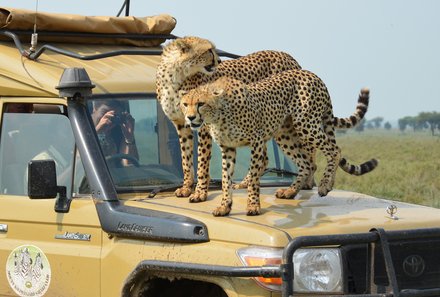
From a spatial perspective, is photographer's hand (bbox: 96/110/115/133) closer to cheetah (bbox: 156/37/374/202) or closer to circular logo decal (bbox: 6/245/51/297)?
cheetah (bbox: 156/37/374/202)

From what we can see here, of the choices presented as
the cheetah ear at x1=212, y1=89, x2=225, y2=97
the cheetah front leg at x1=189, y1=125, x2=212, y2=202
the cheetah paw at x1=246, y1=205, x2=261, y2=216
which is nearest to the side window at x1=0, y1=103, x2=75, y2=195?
the cheetah front leg at x1=189, y1=125, x2=212, y2=202

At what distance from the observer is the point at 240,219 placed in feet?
16.8

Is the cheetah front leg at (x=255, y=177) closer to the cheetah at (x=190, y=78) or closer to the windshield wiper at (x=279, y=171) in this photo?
the cheetah at (x=190, y=78)

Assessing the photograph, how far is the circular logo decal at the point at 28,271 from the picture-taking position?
5.57m

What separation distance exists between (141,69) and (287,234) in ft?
6.25

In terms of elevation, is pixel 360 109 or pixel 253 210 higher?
pixel 360 109

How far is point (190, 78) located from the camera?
5684 millimetres

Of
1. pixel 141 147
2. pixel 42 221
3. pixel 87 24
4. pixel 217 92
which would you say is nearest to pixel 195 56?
pixel 217 92

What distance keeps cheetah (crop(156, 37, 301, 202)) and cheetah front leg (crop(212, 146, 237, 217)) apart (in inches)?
8.4

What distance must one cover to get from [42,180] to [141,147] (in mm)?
774

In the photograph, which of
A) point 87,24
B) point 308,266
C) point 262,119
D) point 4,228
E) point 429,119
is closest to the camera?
point 308,266

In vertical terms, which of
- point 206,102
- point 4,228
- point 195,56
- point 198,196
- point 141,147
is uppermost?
point 195,56

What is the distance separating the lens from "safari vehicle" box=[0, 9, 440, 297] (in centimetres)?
488

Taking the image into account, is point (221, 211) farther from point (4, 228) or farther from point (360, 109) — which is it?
point (360, 109)
